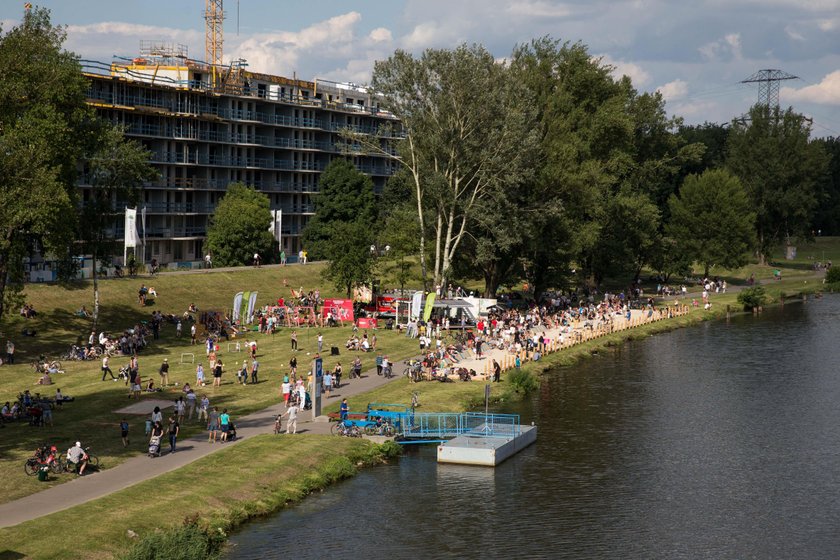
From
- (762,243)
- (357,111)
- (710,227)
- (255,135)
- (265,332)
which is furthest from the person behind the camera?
(357,111)

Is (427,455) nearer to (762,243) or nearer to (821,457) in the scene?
(821,457)

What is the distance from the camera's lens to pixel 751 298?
365 feet

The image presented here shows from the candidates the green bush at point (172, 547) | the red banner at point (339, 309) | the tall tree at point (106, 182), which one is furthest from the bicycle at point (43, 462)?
the red banner at point (339, 309)

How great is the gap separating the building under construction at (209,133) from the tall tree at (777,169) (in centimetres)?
5605

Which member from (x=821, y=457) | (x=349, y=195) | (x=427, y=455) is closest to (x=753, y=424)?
(x=821, y=457)

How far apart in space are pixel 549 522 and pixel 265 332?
45.0m

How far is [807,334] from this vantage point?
297 ft

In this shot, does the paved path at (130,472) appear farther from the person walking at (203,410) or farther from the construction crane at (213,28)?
the construction crane at (213,28)

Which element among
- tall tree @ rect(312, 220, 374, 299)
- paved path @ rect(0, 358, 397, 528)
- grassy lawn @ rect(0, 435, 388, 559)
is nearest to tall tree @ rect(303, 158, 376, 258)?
tall tree @ rect(312, 220, 374, 299)

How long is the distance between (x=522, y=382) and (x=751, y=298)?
57.2 metres

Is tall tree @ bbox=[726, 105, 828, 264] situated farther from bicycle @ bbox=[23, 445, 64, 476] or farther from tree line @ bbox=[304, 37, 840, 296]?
bicycle @ bbox=[23, 445, 64, 476]

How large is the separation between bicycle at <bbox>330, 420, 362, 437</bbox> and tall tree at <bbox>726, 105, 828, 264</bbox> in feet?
372

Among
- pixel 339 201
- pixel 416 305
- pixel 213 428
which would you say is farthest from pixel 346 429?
pixel 339 201

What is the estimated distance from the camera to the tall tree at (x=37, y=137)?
173 feet
